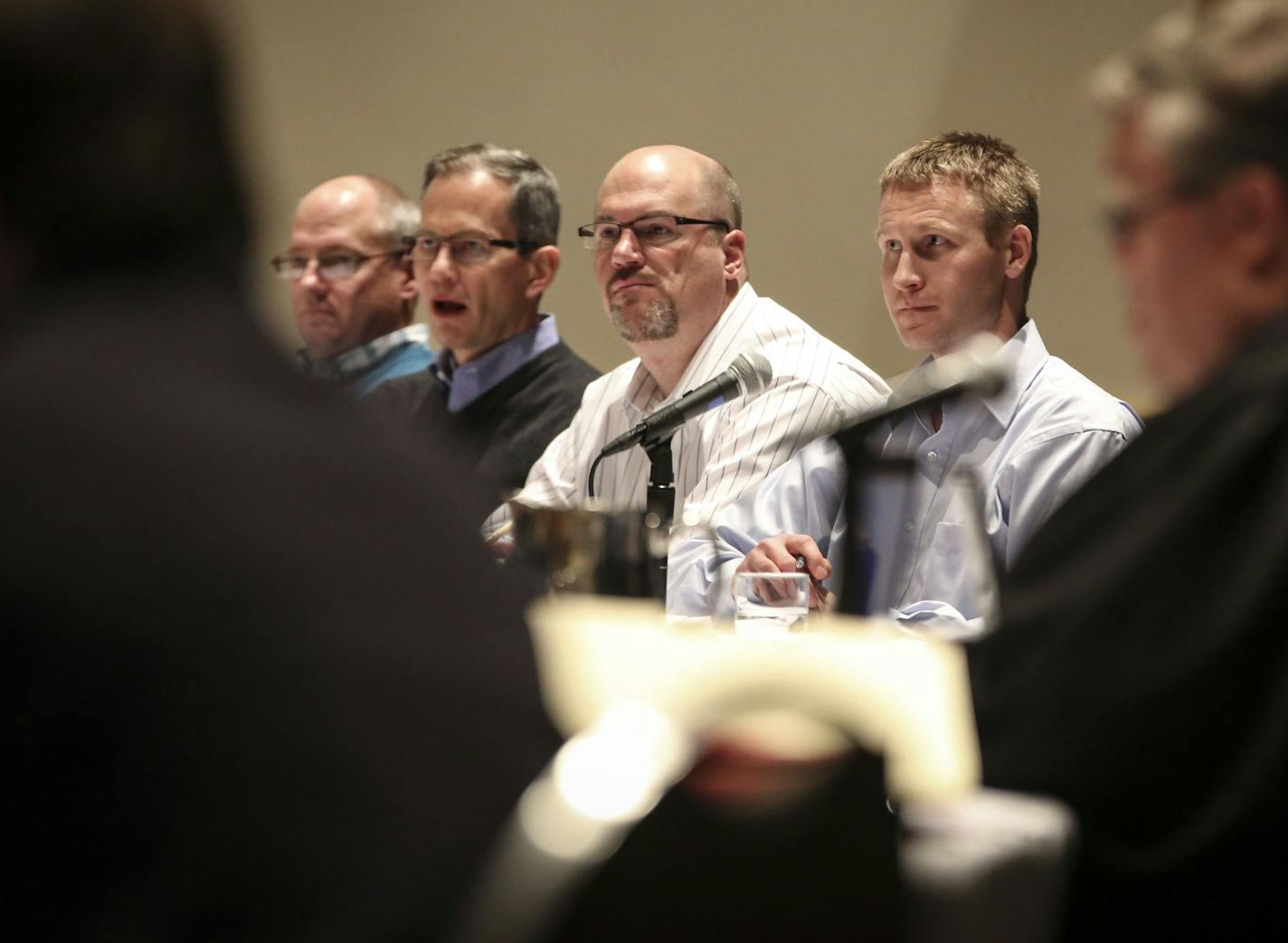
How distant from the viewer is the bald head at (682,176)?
10.4ft

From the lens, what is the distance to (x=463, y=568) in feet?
2.78

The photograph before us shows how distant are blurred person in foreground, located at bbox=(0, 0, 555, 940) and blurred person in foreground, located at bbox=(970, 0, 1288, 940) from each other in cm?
45

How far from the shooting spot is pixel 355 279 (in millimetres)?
4008

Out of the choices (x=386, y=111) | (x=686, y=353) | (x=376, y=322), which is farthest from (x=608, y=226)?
(x=386, y=111)

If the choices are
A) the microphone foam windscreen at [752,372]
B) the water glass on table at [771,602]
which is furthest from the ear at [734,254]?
the water glass on table at [771,602]

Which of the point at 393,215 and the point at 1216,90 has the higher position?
the point at 1216,90

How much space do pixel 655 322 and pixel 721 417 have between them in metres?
0.33

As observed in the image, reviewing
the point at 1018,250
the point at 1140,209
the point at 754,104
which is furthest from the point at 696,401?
the point at 754,104

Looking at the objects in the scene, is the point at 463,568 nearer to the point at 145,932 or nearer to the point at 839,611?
the point at 145,932

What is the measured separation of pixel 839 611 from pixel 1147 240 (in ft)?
1.62

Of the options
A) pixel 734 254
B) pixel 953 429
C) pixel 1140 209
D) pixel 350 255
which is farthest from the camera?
pixel 350 255

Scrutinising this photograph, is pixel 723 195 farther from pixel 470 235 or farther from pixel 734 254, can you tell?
pixel 470 235

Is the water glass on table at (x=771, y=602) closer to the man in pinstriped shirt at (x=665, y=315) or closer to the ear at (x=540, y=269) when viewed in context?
the man in pinstriped shirt at (x=665, y=315)

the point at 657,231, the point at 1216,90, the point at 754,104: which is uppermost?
the point at 1216,90
